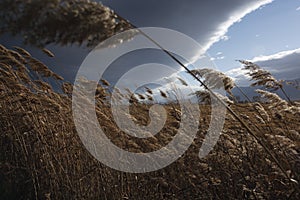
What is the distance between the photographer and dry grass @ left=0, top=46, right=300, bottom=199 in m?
2.74

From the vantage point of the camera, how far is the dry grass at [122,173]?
2740 millimetres

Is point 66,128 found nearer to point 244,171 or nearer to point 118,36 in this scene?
point 244,171

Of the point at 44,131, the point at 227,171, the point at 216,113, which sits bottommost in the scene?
the point at 44,131

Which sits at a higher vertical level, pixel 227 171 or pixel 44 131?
pixel 227 171

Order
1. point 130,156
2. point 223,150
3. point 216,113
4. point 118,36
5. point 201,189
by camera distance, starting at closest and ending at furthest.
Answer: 1. point 118,36
2. point 201,189
3. point 223,150
4. point 130,156
5. point 216,113

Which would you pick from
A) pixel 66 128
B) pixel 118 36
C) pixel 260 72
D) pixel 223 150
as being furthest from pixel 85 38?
pixel 66 128

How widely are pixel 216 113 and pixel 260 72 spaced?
0.89 m

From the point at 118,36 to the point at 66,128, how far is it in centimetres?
268

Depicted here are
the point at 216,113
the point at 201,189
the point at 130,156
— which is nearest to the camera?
the point at 201,189

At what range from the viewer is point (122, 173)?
3117mm

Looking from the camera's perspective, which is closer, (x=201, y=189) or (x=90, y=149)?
(x=201, y=189)

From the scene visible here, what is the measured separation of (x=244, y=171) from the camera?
295 cm

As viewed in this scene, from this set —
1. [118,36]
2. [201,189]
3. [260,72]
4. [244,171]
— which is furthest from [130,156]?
[118,36]

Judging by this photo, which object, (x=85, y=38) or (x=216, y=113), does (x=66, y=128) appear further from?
(x=85, y=38)
